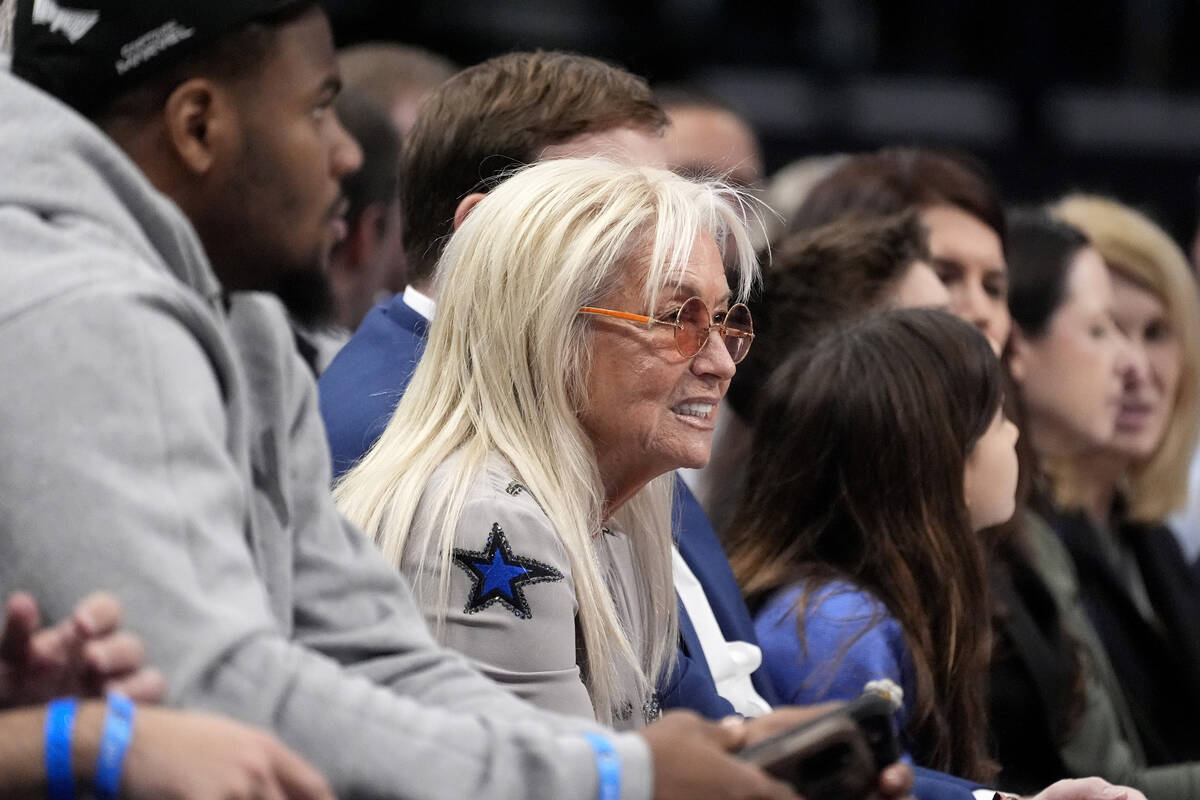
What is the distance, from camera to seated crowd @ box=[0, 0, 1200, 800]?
4.61 feet

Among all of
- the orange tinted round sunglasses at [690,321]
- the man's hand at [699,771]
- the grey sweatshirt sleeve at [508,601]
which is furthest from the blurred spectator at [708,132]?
the man's hand at [699,771]

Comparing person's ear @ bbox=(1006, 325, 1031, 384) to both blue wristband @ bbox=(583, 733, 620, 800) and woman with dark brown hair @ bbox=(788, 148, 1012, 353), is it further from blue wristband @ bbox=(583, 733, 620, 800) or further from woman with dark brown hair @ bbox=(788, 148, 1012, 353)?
blue wristband @ bbox=(583, 733, 620, 800)

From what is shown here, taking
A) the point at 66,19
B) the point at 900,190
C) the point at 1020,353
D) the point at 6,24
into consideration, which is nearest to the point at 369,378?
the point at 6,24

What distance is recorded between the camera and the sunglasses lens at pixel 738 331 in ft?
8.50

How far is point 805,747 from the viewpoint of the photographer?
1.59m

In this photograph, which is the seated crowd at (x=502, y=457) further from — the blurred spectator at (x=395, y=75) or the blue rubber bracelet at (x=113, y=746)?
the blurred spectator at (x=395, y=75)

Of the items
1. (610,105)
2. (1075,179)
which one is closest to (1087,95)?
(1075,179)

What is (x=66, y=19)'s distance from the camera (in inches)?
69.6

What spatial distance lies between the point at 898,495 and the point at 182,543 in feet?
6.46

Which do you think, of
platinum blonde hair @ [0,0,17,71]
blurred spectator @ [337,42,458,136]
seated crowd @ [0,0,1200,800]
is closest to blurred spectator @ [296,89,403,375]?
seated crowd @ [0,0,1200,800]

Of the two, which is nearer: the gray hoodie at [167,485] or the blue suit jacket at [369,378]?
the gray hoodie at [167,485]

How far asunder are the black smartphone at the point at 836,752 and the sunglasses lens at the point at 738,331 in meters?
0.96

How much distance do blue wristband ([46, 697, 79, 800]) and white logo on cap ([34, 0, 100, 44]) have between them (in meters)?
0.76

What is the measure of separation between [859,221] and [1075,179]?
22.4ft
